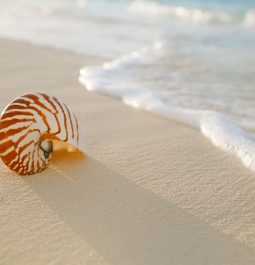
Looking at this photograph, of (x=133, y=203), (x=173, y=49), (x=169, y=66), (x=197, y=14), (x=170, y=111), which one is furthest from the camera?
(x=197, y=14)

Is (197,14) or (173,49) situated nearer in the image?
(173,49)

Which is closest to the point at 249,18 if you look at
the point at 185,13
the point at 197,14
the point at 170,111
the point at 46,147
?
the point at 197,14

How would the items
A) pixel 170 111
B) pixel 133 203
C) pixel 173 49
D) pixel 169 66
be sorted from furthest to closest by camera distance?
pixel 173 49 → pixel 169 66 → pixel 170 111 → pixel 133 203

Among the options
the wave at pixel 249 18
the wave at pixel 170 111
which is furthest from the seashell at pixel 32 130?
the wave at pixel 249 18

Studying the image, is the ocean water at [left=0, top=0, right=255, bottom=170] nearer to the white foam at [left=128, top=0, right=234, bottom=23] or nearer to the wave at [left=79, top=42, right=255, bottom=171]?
the wave at [left=79, top=42, right=255, bottom=171]

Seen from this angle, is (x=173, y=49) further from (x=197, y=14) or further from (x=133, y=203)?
(x=197, y=14)

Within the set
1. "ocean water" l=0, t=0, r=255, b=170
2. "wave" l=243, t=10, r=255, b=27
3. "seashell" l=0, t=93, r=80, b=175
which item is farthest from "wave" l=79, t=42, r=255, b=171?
"wave" l=243, t=10, r=255, b=27

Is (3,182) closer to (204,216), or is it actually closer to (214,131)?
(204,216)
